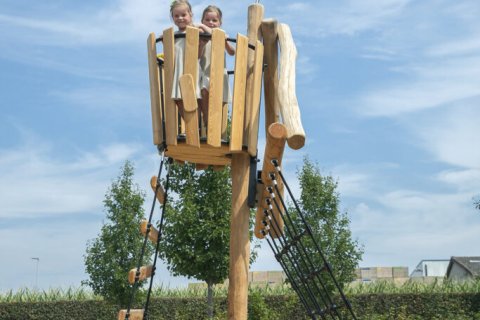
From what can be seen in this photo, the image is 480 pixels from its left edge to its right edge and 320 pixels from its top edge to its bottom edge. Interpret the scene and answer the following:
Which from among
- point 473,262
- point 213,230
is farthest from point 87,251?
point 473,262

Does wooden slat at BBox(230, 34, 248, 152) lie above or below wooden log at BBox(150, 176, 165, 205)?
above

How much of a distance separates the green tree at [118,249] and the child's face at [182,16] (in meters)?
10.4

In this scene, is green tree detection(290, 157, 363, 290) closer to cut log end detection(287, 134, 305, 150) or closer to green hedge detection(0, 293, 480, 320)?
green hedge detection(0, 293, 480, 320)

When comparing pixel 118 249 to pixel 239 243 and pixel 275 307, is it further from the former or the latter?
pixel 239 243

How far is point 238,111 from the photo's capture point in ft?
19.0

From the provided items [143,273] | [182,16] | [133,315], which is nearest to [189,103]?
[182,16]

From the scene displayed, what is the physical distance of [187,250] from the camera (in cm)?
1366

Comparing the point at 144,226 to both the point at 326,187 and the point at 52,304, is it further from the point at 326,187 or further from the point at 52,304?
the point at 52,304

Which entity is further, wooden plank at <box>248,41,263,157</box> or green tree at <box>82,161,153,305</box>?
green tree at <box>82,161,153,305</box>

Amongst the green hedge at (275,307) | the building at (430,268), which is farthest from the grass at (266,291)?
the building at (430,268)

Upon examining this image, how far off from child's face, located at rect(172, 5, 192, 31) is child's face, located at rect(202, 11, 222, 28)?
5.5 inches

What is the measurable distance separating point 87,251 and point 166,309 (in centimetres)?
230

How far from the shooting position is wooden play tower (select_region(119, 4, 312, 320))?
5.61m

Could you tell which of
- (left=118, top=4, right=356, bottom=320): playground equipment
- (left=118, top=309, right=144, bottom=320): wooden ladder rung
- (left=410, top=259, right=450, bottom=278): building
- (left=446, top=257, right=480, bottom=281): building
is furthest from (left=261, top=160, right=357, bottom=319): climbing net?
(left=446, top=257, right=480, bottom=281): building
